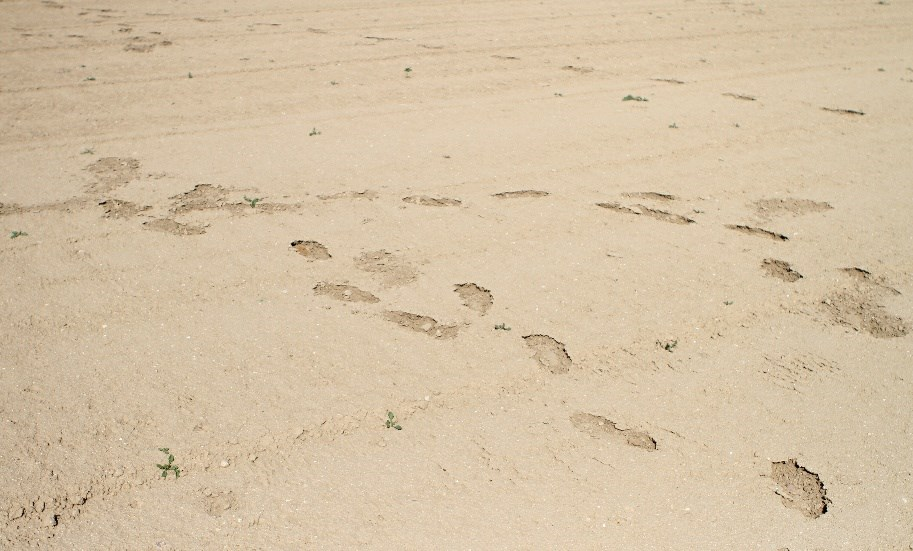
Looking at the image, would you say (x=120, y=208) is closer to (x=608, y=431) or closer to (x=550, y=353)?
(x=550, y=353)

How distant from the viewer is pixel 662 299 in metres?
4.74

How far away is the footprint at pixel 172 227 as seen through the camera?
5180 mm

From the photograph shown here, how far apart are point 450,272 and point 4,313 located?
7.53ft

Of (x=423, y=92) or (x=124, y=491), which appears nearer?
(x=124, y=491)

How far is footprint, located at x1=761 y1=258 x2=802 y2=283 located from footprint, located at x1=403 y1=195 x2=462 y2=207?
77.8 inches

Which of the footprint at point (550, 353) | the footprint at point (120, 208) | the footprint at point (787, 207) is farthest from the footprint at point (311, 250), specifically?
the footprint at point (787, 207)

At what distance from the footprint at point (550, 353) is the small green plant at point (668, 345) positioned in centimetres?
51

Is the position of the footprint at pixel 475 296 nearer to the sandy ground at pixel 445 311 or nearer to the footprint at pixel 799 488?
the sandy ground at pixel 445 311

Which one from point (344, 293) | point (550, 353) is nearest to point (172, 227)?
point (344, 293)

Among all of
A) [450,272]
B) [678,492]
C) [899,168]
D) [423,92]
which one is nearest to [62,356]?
[450,272]

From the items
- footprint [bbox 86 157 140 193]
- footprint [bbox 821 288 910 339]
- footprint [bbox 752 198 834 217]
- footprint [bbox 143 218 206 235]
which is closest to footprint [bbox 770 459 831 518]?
footprint [bbox 821 288 910 339]

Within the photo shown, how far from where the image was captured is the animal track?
5.67 meters

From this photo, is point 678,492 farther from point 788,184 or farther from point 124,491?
point 788,184

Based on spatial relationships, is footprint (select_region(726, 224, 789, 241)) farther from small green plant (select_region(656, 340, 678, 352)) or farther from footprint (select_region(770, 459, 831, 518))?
footprint (select_region(770, 459, 831, 518))
